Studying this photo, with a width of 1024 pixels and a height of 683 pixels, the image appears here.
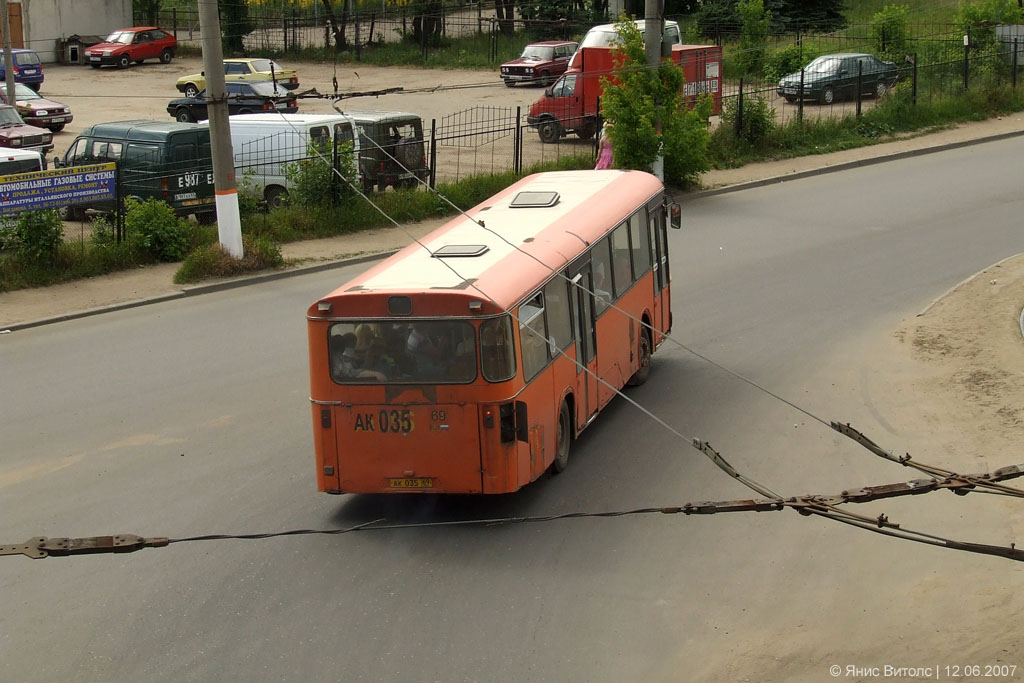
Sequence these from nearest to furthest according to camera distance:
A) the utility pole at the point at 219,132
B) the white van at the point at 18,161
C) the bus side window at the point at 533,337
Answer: the bus side window at the point at 533,337, the utility pole at the point at 219,132, the white van at the point at 18,161

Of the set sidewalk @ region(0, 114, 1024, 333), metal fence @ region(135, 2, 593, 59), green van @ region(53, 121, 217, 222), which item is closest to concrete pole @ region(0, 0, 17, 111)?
green van @ region(53, 121, 217, 222)

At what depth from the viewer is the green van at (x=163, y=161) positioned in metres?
23.0

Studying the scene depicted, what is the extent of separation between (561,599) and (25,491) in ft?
17.8

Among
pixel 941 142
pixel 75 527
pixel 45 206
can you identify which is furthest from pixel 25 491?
pixel 941 142

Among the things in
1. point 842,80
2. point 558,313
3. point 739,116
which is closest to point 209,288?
point 558,313

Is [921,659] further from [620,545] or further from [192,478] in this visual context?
[192,478]

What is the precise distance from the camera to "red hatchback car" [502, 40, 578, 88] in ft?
156

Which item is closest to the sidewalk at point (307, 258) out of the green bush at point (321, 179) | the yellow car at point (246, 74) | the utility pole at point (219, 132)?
the utility pole at point (219, 132)

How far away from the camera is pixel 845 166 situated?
93.0ft

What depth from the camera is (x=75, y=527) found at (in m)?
10.2

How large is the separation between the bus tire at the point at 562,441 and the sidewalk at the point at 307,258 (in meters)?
2.57

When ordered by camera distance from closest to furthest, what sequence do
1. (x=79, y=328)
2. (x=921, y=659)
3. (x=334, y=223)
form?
(x=921, y=659), (x=79, y=328), (x=334, y=223)

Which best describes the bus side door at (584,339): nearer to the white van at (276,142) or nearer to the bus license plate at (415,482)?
the bus license plate at (415,482)

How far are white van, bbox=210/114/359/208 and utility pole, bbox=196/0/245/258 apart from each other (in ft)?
14.0
